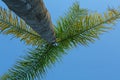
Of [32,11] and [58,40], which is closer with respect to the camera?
[32,11]

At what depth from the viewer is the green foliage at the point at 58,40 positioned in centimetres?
1106

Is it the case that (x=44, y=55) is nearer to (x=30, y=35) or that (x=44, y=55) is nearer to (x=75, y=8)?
(x=30, y=35)

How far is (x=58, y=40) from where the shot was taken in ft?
37.2

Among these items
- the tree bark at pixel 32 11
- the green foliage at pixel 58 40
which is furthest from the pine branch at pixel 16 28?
the tree bark at pixel 32 11

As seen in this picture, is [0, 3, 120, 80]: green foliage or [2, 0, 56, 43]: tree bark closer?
[2, 0, 56, 43]: tree bark

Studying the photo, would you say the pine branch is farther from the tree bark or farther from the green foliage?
the tree bark

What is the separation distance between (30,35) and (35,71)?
3.85 ft

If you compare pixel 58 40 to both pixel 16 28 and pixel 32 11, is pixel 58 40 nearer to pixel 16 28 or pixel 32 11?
pixel 16 28

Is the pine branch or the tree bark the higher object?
the pine branch

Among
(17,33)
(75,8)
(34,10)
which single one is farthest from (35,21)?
(75,8)

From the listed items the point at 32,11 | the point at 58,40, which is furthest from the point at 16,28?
the point at 32,11

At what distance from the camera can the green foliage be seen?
1106 cm

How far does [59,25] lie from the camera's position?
1135 centimetres

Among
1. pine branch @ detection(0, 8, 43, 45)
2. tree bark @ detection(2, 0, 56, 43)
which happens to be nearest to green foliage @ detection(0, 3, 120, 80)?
pine branch @ detection(0, 8, 43, 45)
